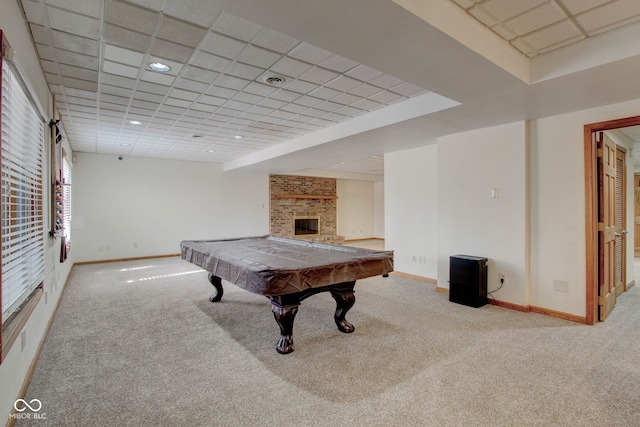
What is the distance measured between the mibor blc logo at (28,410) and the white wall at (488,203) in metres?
4.18

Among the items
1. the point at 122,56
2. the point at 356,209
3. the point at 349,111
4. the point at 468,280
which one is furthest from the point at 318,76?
the point at 356,209

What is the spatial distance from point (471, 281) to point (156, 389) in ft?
10.7

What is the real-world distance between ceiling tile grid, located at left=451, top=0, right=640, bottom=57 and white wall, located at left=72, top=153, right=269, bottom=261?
727cm

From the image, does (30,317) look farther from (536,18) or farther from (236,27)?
(536,18)

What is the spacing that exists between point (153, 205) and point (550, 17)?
7722 millimetres

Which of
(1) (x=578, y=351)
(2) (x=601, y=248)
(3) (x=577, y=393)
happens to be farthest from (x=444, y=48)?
(2) (x=601, y=248)

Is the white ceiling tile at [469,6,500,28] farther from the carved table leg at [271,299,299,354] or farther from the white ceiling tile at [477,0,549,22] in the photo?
the carved table leg at [271,299,299,354]

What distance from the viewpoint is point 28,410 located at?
5.99 ft

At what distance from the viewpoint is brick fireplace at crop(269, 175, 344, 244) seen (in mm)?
9367

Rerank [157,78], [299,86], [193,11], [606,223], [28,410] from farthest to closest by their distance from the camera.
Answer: [606,223], [299,86], [157,78], [193,11], [28,410]

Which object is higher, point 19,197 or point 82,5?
point 82,5

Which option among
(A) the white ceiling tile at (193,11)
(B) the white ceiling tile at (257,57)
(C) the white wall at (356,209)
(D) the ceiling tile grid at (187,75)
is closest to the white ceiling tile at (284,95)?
(D) the ceiling tile grid at (187,75)

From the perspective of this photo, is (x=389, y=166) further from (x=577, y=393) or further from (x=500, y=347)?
(x=577, y=393)

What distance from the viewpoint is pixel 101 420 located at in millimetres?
1738
